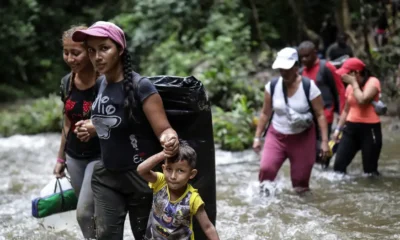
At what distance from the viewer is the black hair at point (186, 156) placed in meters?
3.62

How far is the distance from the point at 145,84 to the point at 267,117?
3.30 m

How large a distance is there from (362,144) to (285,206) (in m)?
1.50

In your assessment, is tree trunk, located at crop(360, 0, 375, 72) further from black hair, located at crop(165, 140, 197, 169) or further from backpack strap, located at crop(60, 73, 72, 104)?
black hair, located at crop(165, 140, 197, 169)

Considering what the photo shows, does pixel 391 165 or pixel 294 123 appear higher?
pixel 294 123

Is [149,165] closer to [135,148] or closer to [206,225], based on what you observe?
[135,148]

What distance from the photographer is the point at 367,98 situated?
7.15 meters

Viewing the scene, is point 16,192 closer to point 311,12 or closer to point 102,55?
point 102,55

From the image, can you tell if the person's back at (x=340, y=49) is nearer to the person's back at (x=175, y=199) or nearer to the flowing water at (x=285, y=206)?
the flowing water at (x=285, y=206)

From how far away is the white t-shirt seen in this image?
647cm

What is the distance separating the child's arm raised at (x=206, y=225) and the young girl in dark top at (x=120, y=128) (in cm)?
41

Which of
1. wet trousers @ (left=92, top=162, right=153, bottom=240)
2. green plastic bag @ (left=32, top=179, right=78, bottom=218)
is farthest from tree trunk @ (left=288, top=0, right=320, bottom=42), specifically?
wet trousers @ (left=92, top=162, right=153, bottom=240)

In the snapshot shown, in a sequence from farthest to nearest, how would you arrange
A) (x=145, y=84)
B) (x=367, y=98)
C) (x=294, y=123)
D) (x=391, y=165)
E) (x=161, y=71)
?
(x=161, y=71)
(x=391, y=165)
(x=367, y=98)
(x=294, y=123)
(x=145, y=84)

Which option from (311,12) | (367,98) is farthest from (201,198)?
(311,12)

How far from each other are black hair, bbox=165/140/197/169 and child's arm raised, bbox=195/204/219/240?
0.96 feet
